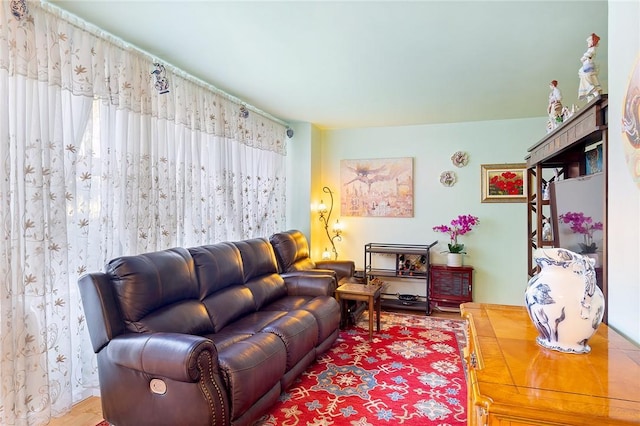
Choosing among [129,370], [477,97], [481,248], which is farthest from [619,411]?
[481,248]

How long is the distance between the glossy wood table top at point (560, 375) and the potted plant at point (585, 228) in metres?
0.54

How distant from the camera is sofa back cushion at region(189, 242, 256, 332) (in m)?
2.54

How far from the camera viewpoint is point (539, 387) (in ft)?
3.06

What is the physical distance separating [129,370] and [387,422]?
5.10ft

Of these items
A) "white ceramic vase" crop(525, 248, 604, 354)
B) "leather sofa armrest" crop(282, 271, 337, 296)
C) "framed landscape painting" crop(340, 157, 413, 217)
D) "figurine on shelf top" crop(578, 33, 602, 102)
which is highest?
"figurine on shelf top" crop(578, 33, 602, 102)

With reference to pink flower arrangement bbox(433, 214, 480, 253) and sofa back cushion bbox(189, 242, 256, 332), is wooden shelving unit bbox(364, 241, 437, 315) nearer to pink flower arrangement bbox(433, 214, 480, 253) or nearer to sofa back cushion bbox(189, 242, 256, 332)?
pink flower arrangement bbox(433, 214, 480, 253)

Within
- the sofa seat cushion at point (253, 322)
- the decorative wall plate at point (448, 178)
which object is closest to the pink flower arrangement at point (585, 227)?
the sofa seat cushion at point (253, 322)

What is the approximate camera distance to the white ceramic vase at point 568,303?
3.70ft

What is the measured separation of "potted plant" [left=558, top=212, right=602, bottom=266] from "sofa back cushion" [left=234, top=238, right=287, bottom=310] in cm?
242

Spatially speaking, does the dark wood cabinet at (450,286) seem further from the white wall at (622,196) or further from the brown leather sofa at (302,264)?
the white wall at (622,196)

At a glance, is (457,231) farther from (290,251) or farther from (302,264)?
(290,251)

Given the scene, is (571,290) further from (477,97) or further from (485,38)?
(477,97)

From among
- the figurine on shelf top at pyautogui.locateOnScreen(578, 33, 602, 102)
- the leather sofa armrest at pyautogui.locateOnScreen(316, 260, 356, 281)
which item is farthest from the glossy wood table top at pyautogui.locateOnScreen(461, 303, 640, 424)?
the leather sofa armrest at pyautogui.locateOnScreen(316, 260, 356, 281)

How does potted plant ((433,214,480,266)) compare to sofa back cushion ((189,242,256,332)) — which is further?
potted plant ((433,214,480,266))
